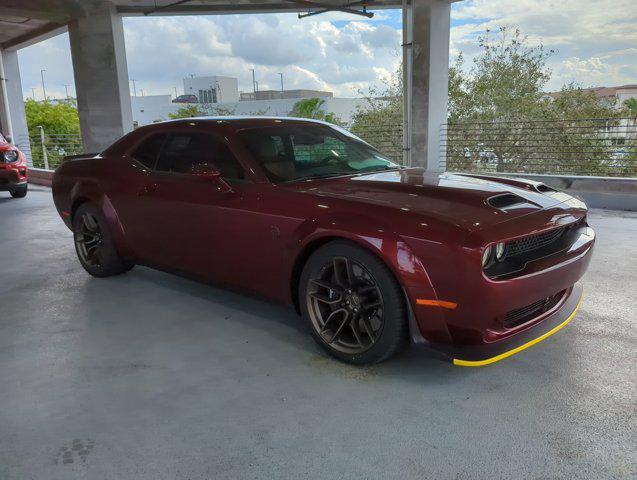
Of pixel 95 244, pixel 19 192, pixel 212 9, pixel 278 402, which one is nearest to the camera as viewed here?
pixel 278 402

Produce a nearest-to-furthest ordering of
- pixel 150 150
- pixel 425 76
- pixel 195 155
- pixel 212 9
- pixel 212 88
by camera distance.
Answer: pixel 195 155 → pixel 150 150 → pixel 425 76 → pixel 212 9 → pixel 212 88

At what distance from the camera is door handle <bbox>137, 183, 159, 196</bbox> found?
3.69 m

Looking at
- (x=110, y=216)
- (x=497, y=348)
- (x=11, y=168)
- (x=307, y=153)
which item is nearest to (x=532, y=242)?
(x=497, y=348)

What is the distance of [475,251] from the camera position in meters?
2.17

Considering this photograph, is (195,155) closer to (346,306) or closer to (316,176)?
(316,176)

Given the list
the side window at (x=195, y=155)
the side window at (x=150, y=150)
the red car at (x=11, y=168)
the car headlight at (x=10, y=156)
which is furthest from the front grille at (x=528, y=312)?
the car headlight at (x=10, y=156)

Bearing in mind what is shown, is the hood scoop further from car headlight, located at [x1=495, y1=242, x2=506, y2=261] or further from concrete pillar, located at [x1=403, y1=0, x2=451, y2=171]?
concrete pillar, located at [x1=403, y1=0, x2=451, y2=171]

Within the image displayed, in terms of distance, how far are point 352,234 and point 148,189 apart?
1947 millimetres

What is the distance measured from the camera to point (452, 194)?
264 centimetres

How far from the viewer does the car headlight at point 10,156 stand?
9570 mm

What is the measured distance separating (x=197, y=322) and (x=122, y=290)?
43.9 inches

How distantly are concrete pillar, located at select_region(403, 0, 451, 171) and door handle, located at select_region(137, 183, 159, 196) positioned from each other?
661 centimetres

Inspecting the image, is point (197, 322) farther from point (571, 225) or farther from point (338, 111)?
point (338, 111)

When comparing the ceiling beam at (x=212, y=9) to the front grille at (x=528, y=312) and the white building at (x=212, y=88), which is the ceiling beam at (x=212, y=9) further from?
the white building at (x=212, y=88)
